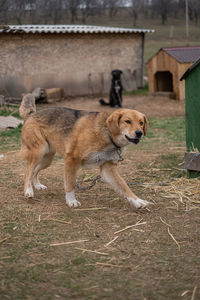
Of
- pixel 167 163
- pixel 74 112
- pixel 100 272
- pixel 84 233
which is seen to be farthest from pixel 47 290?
pixel 167 163

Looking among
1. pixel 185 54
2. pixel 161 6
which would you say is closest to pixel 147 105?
pixel 185 54

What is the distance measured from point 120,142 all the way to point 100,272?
1.91 m

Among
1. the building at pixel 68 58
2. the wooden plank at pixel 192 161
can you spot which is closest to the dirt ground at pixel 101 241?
the wooden plank at pixel 192 161

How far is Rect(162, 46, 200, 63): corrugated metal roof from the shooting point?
53.9ft

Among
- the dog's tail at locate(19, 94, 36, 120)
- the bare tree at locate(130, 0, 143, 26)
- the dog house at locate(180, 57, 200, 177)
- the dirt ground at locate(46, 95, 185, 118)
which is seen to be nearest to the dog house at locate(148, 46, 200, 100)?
the dirt ground at locate(46, 95, 185, 118)

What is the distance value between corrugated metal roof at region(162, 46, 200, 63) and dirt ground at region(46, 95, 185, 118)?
1.56 m

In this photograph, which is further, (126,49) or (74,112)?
(126,49)

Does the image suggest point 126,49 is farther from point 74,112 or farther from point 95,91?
point 74,112

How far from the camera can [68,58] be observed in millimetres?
19703

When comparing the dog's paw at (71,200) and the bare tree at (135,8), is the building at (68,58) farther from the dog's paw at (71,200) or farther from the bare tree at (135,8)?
the bare tree at (135,8)

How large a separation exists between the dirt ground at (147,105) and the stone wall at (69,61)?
1.17 metres

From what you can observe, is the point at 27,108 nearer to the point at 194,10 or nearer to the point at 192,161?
the point at 192,161

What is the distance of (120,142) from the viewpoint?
530cm

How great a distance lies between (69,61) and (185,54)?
17.7ft
